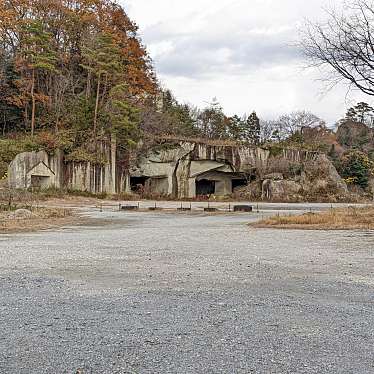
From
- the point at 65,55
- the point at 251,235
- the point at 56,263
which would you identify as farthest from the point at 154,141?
the point at 56,263

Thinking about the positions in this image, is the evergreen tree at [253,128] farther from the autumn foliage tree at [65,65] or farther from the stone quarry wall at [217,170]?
the autumn foliage tree at [65,65]

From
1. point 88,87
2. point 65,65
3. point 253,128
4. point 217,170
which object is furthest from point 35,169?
point 253,128

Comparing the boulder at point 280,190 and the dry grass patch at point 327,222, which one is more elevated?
the boulder at point 280,190

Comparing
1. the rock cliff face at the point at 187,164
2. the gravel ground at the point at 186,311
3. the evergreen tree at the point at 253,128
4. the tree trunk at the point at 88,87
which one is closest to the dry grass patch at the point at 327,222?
the gravel ground at the point at 186,311

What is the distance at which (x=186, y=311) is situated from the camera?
188 inches

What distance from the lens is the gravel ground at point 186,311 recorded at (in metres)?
3.44

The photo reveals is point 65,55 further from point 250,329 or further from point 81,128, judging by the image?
point 250,329

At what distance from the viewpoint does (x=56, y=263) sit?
7.87 m

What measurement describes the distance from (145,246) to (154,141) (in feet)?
107

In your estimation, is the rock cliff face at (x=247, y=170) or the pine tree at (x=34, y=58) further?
the rock cliff face at (x=247, y=170)

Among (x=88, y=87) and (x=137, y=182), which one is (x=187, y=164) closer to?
(x=137, y=182)

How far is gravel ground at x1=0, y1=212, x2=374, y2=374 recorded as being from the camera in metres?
3.44

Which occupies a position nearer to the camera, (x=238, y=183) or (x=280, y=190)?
(x=280, y=190)

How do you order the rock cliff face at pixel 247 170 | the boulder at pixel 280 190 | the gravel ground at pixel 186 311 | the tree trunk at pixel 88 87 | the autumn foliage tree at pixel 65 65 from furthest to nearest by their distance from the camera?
1. the rock cliff face at pixel 247 170
2. the boulder at pixel 280 190
3. the tree trunk at pixel 88 87
4. the autumn foliage tree at pixel 65 65
5. the gravel ground at pixel 186 311
